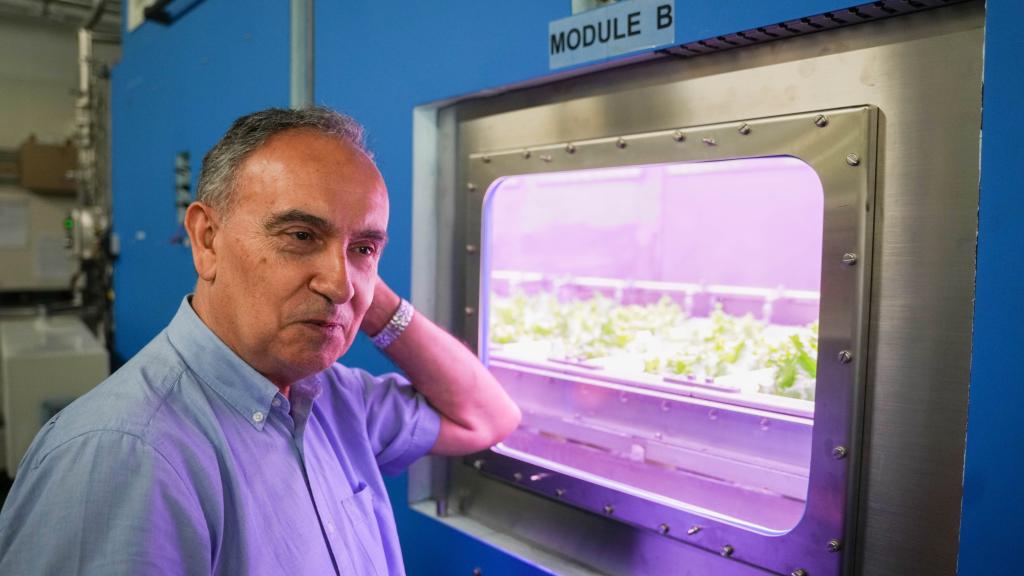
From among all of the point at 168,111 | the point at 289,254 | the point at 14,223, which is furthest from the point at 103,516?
the point at 14,223

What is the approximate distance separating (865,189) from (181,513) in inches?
39.7

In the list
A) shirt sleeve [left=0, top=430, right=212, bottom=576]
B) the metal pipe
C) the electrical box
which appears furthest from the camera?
the electrical box

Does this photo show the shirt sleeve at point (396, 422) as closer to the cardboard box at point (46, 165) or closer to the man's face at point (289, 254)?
the man's face at point (289, 254)

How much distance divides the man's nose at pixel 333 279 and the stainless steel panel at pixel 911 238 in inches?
26.8

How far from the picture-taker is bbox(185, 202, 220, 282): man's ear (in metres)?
1.04

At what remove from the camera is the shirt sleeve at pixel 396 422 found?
4.61 ft

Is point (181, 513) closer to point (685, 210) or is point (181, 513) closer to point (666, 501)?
point (666, 501)

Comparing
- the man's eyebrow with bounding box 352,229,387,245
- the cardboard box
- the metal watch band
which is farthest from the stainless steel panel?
the cardboard box

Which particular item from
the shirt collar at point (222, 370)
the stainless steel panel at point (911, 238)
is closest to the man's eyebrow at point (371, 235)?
the shirt collar at point (222, 370)

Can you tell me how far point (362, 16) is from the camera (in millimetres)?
1804

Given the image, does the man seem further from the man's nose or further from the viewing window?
the viewing window

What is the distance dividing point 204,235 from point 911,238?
3.34 feet

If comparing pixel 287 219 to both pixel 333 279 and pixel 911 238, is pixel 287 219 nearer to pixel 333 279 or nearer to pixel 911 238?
pixel 333 279

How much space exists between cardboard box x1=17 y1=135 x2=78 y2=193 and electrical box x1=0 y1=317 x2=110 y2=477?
1732 millimetres
